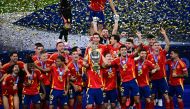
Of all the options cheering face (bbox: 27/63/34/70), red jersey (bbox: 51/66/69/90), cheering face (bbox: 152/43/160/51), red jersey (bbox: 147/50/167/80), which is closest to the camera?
red jersey (bbox: 51/66/69/90)

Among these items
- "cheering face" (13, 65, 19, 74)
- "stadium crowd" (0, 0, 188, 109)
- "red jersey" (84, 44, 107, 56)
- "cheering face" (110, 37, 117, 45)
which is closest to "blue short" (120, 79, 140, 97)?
"stadium crowd" (0, 0, 188, 109)

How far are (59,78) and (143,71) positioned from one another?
2268 millimetres

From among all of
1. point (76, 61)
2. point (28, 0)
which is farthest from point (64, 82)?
point (28, 0)

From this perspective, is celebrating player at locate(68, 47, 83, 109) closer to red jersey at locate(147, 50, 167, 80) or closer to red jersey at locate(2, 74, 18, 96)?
red jersey at locate(2, 74, 18, 96)

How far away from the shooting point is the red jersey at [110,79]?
12531mm

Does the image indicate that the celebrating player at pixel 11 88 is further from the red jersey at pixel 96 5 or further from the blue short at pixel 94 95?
the red jersey at pixel 96 5

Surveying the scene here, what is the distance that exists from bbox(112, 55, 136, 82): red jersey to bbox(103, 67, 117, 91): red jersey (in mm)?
245

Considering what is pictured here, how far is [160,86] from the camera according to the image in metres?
13.4

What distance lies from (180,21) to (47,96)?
9.43m

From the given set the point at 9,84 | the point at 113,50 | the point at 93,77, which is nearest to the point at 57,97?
the point at 93,77

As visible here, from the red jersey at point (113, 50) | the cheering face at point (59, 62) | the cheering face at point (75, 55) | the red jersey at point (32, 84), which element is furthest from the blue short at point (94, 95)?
the red jersey at point (32, 84)

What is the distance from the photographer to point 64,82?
40.2 feet

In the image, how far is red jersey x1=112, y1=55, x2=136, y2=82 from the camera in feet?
40.3

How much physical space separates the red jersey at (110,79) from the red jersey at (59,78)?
103 cm
